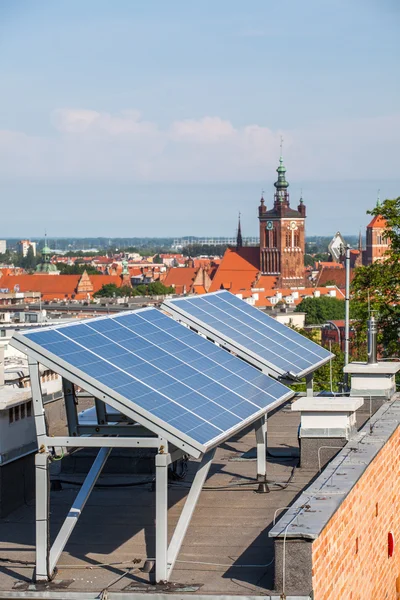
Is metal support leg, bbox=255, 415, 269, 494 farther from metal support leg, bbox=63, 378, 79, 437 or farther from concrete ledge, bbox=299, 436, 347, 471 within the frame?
metal support leg, bbox=63, 378, 79, 437

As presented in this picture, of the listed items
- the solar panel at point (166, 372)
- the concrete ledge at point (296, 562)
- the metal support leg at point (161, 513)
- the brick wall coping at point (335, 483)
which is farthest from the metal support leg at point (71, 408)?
the concrete ledge at point (296, 562)

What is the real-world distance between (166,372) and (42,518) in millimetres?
2451

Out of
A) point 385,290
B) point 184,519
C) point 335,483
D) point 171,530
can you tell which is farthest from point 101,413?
point 385,290

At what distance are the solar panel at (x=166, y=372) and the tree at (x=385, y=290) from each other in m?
22.0

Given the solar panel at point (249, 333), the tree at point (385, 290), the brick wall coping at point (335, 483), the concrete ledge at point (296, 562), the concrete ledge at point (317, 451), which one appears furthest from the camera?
the tree at point (385, 290)

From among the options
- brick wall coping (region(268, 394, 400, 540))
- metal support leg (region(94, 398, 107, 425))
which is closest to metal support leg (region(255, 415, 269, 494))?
brick wall coping (region(268, 394, 400, 540))

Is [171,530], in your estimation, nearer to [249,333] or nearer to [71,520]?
[71,520]

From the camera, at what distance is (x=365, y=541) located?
1423cm

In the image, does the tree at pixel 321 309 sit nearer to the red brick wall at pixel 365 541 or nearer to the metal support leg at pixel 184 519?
the red brick wall at pixel 365 541

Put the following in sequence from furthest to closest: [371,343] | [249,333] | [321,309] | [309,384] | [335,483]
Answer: [321,309]
[309,384]
[371,343]
[249,333]
[335,483]

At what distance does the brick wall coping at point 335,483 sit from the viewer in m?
11.4

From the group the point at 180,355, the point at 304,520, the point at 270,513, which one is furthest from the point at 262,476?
the point at 304,520

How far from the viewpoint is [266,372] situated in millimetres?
18234

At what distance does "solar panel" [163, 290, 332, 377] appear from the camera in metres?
18.8
